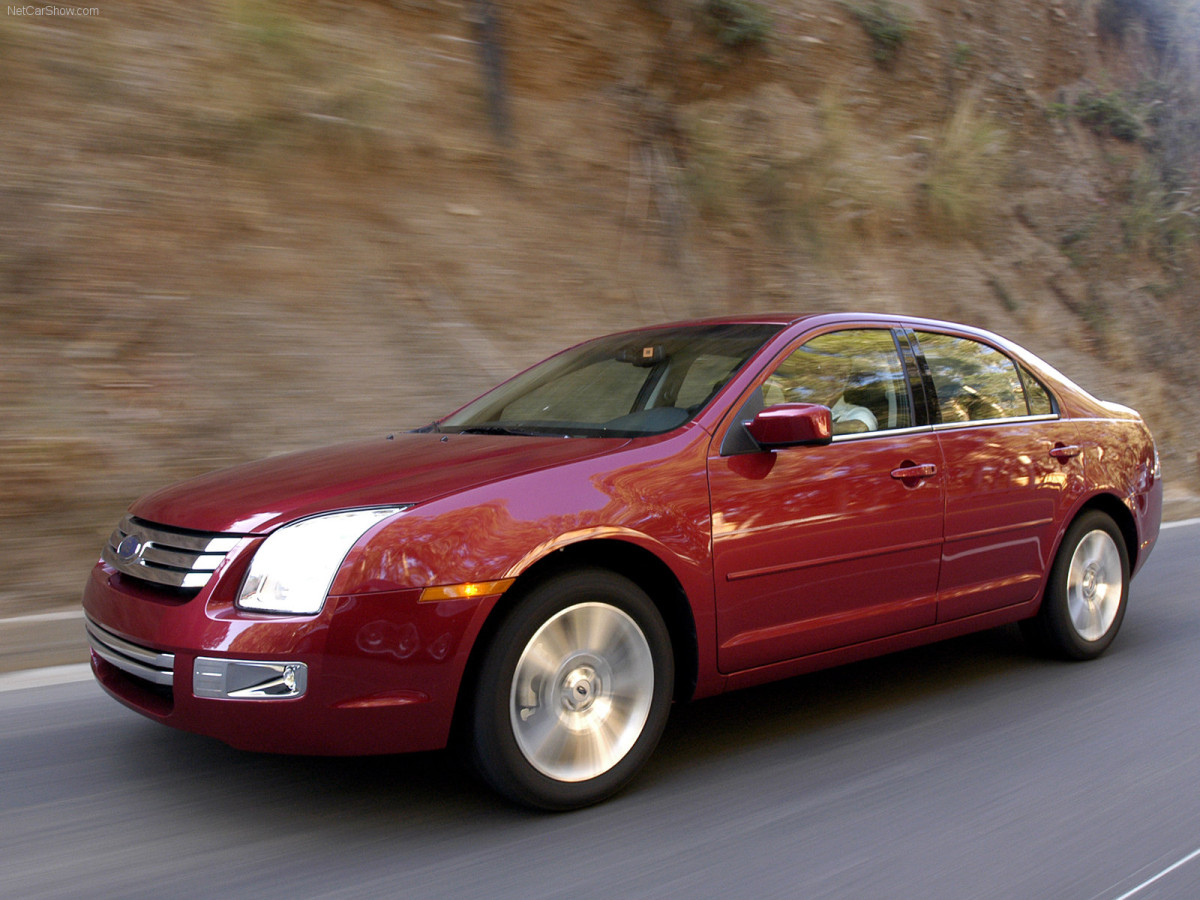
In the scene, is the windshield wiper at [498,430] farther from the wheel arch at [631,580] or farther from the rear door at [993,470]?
the rear door at [993,470]

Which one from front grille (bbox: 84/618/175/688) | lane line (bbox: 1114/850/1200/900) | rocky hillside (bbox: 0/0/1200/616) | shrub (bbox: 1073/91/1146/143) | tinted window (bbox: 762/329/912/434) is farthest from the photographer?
shrub (bbox: 1073/91/1146/143)

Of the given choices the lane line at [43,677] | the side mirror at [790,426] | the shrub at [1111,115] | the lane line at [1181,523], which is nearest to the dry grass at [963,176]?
the shrub at [1111,115]

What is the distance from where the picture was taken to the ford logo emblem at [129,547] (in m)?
3.61

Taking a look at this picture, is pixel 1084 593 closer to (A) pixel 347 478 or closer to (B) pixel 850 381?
(B) pixel 850 381

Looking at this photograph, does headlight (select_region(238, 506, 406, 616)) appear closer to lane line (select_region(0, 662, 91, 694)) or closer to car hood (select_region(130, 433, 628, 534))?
car hood (select_region(130, 433, 628, 534))

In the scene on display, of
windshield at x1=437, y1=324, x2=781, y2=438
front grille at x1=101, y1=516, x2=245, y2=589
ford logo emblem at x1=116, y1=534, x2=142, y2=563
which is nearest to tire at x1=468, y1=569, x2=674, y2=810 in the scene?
windshield at x1=437, y1=324, x2=781, y2=438

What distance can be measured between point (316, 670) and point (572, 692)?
2.61ft

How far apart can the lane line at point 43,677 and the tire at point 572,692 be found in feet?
7.66

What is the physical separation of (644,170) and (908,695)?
26.2 feet

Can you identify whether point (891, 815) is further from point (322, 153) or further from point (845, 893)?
point (322, 153)

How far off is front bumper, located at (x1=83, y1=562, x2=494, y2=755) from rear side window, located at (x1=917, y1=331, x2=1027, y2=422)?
2444mm

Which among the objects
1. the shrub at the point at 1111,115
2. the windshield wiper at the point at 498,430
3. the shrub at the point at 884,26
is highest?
the shrub at the point at 884,26

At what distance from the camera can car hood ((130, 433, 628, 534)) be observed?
3328 mm

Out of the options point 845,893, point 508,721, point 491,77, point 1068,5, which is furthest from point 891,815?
point 1068,5
